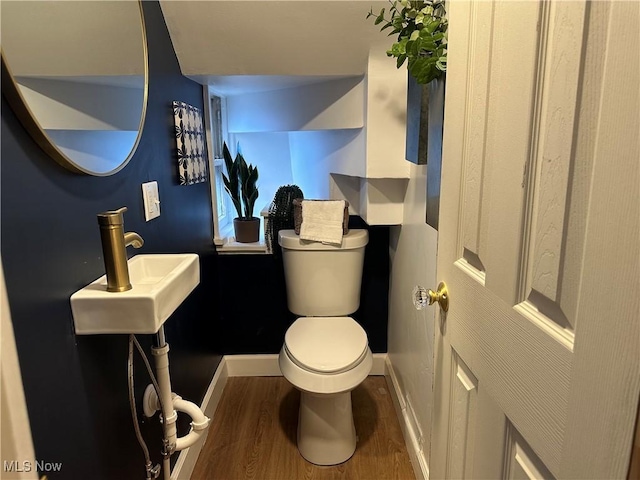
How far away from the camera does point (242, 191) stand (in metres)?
2.16

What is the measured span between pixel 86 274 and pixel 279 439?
4.18ft

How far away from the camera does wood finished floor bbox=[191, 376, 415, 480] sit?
1733 mm

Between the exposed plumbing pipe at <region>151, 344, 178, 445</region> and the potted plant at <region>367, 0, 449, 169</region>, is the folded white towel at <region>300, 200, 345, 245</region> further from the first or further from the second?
the exposed plumbing pipe at <region>151, 344, 178, 445</region>

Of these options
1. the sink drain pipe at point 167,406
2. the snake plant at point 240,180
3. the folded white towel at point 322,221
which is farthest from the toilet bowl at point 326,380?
the snake plant at point 240,180

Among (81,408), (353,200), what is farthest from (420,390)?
(81,408)

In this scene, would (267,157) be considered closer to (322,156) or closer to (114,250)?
(322,156)

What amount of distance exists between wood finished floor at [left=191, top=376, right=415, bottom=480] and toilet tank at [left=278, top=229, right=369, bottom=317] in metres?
0.48

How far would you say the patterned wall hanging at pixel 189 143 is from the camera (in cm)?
162

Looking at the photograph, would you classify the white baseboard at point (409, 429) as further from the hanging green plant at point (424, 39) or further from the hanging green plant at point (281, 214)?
the hanging green plant at point (424, 39)

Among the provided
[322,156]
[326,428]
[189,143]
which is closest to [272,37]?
[189,143]

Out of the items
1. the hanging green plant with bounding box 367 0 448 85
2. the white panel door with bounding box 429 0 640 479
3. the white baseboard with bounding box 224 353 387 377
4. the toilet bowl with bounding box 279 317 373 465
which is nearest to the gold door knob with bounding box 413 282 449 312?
the white panel door with bounding box 429 0 640 479

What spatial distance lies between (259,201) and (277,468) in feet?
4.89

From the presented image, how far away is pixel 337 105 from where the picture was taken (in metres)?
1.98

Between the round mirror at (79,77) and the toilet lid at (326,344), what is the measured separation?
0.98 metres
